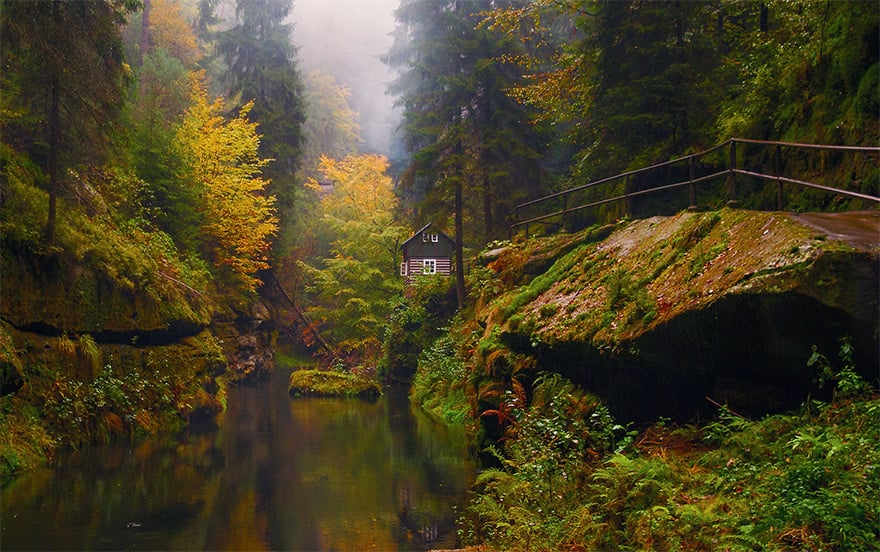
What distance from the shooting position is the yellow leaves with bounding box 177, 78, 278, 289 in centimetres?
3067

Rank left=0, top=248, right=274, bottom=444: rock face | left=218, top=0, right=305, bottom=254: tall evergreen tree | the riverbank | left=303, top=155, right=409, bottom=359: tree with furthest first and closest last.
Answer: left=218, top=0, right=305, bottom=254: tall evergreen tree
left=303, top=155, right=409, bottom=359: tree
left=0, top=248, right=274, bottom=444: rock face
the riverbank

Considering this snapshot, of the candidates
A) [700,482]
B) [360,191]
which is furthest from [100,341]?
[360,191]

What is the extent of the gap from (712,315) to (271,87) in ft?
123

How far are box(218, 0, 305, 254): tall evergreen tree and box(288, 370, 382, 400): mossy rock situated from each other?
1226 centimetres

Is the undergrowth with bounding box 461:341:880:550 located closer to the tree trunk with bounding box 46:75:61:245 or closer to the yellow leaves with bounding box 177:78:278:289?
the tree trunk with bounding box 46:75:61:245

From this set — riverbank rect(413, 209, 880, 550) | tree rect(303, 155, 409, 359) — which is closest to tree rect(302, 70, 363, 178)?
tree rect(303, 155, 409, 359)

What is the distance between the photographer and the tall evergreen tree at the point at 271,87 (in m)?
40.3

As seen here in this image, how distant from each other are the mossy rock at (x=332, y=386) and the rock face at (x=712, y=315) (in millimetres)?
16879

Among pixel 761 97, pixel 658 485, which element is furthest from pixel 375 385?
pixel 658 485

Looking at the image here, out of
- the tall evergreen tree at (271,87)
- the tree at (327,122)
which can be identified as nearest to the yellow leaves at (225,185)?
the tall evergreen tree at (271,87)

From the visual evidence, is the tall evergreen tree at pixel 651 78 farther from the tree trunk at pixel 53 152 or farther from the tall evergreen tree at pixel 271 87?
the tall evergreen tree at pixel 271 87

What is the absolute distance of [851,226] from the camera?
7684 millimetres

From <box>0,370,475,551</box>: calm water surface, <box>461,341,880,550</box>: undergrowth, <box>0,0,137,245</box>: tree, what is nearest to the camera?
<box>461,341,880,550</box>: undergrowth

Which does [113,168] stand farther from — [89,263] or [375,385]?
[375,385]
